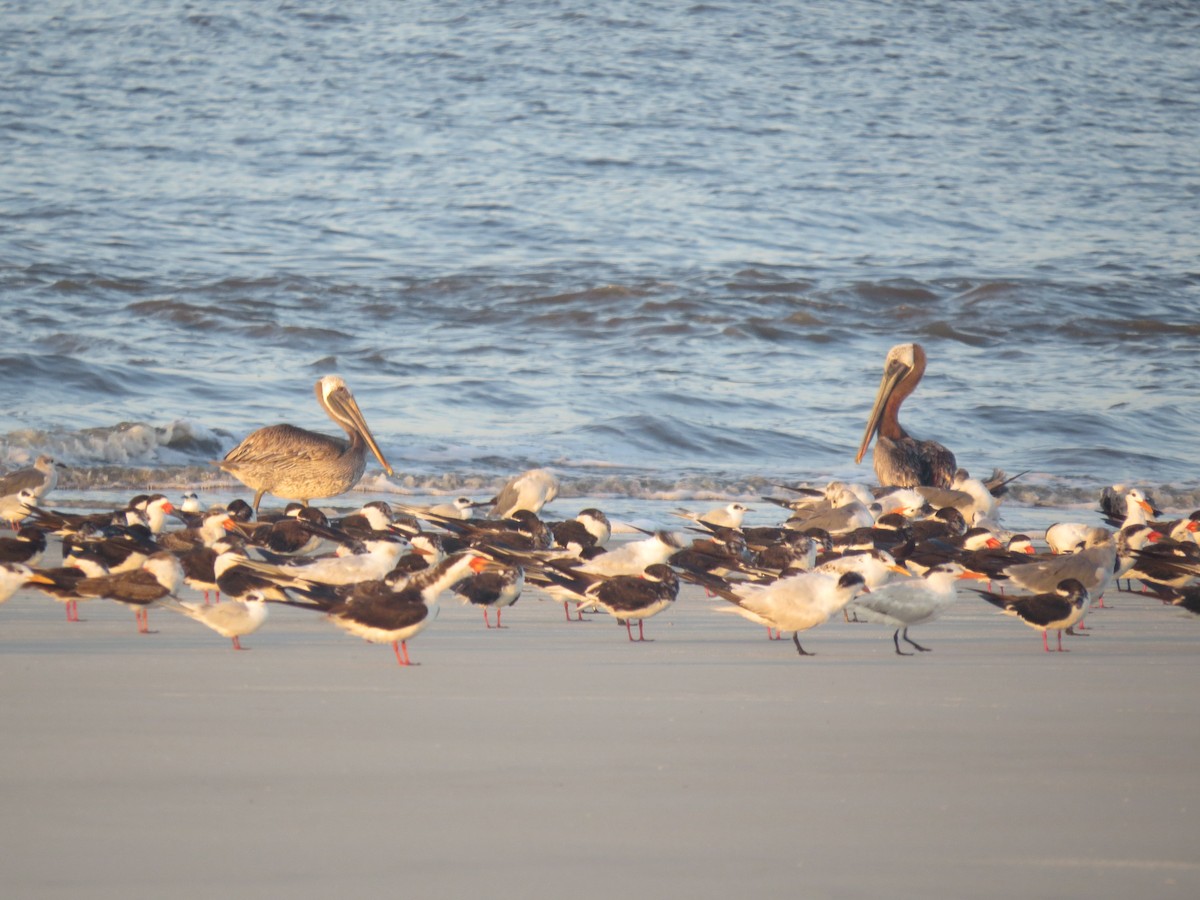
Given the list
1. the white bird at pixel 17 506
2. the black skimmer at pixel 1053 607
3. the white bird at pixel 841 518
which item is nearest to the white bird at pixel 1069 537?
the white bird at pixel 841 518

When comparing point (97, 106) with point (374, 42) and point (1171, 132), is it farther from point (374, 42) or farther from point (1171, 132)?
point (1171, 132)

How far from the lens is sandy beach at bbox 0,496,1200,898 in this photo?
4051 mm

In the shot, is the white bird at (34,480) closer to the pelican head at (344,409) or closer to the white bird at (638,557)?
the pelican head at (344,409)

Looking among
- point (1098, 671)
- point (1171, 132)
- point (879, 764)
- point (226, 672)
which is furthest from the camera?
point (1171, 132)

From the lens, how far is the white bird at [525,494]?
13.0m

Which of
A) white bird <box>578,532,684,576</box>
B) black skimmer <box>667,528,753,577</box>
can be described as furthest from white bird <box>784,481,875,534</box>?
white bird <box>578,532,684,576</box>

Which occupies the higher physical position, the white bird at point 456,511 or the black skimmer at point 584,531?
the black skimmer at point 584,531

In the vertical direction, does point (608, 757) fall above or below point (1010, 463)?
above

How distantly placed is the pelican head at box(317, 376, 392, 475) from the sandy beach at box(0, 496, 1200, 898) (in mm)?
7679

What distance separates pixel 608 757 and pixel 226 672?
2310 millimetres

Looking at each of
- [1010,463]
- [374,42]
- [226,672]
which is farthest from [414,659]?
[374,42]

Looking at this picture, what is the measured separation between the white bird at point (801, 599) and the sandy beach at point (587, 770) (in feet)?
0.59

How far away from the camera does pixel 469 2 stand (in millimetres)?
41312

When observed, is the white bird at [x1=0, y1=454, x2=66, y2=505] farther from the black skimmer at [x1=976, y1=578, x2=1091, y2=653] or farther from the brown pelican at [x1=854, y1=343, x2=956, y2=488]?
the black skimmer at [x1=976, y1=578, x2=1091, y2=653]
